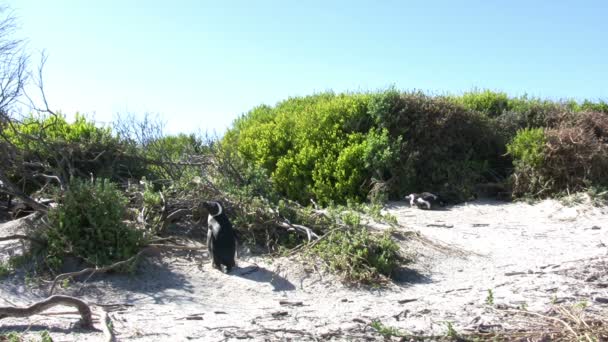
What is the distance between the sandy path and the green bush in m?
Answer: 0.27

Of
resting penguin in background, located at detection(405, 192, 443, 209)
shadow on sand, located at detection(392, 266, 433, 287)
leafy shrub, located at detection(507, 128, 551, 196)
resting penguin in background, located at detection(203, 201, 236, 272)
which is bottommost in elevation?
shadow on sand, located at detection(392, 266, 433, 287)

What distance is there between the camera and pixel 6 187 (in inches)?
332

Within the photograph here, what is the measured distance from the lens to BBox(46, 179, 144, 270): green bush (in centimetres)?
726

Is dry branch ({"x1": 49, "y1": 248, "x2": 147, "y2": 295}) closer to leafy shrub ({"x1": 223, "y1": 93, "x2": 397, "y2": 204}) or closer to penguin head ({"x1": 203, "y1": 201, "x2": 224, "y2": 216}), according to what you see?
penguin head ({"x1": 203, "y1": 201, "x2": 224, "y2": 216})

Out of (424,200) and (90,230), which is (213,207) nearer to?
→ (90,230)

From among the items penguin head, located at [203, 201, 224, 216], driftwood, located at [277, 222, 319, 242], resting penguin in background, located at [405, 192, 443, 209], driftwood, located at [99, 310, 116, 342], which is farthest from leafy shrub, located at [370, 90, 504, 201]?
driftwood, located at [99, 310, 116, 342]

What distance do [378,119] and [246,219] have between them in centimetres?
528

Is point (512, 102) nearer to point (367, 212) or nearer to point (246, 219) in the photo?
point (367, 212)

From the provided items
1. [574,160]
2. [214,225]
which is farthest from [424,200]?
[214,225]

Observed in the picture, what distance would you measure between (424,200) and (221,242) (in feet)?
17.2

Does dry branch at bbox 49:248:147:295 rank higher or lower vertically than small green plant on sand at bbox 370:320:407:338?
higher

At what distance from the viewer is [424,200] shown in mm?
11828

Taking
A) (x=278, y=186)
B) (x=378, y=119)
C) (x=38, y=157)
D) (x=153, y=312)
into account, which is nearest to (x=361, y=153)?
(x=378, y=119)

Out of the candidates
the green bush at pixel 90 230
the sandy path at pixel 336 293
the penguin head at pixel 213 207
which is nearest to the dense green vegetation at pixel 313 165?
the green bush at pixel 90 230
